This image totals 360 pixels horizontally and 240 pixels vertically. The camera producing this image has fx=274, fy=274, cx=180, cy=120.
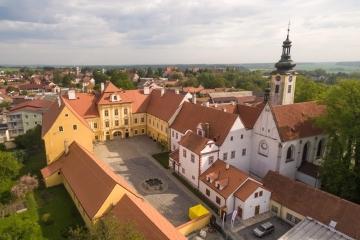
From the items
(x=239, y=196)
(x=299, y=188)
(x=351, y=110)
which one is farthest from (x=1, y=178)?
(x=351, y=110)

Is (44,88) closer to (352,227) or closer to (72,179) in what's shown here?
(72,179)

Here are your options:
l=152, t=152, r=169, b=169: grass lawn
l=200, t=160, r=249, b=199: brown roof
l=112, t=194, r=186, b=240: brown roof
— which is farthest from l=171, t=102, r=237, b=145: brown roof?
l=112, t=194, r=186, b=240: brown roof

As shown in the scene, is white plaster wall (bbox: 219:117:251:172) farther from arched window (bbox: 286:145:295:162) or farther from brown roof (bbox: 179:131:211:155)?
arched window (bbox: 286:145:295:162)

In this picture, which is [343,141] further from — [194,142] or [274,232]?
[194,142]

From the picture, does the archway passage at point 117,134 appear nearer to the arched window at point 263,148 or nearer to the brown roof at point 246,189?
the arched window at point 263,148

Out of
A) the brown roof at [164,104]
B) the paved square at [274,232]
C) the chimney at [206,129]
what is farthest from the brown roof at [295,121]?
the brown roof at [164,104]
